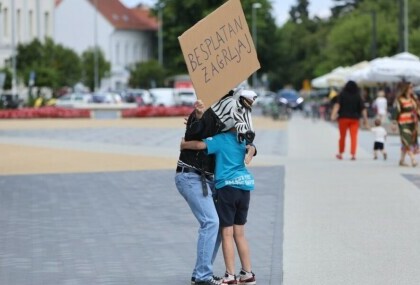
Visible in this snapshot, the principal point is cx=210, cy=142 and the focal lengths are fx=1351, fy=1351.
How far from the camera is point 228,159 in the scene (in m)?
9.95

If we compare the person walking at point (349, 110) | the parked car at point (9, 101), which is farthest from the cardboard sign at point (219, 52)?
the parked car at point (9, 101)

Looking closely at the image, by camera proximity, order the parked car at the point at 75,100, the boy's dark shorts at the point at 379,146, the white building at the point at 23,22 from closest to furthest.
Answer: the boy's dark shorts at the point at 379,146 → the parked car at the point at 75,100 → the white building at the point at 23,22

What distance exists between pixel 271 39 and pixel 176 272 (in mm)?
110272

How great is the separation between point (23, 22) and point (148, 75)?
77.1 ft

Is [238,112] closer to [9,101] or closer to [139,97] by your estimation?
[9,101]

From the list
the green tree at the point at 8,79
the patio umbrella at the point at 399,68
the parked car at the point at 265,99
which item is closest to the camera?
Answer: the patio umbrella at the point at 399,68

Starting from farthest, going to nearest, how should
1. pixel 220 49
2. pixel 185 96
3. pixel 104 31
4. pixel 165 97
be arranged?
pixel 104 31 < pixel 165 97 < pixel 185 96 < pixel 220 49

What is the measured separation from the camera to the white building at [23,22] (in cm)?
8250

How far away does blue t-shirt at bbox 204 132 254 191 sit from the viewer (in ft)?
32.6

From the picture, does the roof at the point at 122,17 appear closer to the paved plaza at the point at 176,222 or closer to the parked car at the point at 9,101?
the parked car at the point at 9,101

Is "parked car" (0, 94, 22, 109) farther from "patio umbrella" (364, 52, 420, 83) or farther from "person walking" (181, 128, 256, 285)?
"person walking" (181, 128, 256, 285)

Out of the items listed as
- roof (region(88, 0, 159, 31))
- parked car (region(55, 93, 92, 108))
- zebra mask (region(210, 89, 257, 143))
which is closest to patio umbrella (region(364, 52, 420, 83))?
zebra mask (region(210, 89, 257, 143))

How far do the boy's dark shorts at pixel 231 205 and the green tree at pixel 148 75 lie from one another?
326 ft

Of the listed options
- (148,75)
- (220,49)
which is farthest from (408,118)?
(148,75)
